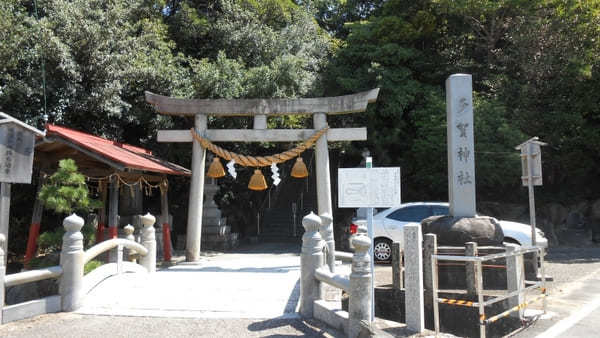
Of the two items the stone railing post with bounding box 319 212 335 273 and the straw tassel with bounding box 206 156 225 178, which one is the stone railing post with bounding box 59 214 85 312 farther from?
the straw tassel with bounding box 206 156 225 178

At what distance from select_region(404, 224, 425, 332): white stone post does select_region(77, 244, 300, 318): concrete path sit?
1539mm

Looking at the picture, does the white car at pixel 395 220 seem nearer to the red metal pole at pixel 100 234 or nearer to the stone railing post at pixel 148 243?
the stone railing post at pixel 148 243

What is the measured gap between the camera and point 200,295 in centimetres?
681

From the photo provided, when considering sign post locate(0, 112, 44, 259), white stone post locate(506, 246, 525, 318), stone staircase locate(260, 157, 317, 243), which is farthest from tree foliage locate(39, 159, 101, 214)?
stone staircase locate(260, 157, 317, 243)

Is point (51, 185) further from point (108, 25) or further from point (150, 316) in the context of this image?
point (108, 25)

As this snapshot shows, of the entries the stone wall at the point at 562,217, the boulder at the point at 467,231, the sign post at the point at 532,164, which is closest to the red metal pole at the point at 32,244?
the boulder at the point at 467,231

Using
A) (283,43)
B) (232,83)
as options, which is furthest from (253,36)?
(232,83)

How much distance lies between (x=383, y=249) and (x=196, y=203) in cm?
488

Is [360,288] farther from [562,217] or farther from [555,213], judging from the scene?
[562,217]

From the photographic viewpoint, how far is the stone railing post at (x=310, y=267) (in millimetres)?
5848

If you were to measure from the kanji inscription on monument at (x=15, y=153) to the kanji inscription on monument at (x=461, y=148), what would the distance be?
24.0 ft

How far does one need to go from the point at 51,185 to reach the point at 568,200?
18.3 metres

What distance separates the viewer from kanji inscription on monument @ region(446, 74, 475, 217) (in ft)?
28.0

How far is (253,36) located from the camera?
1609cm
